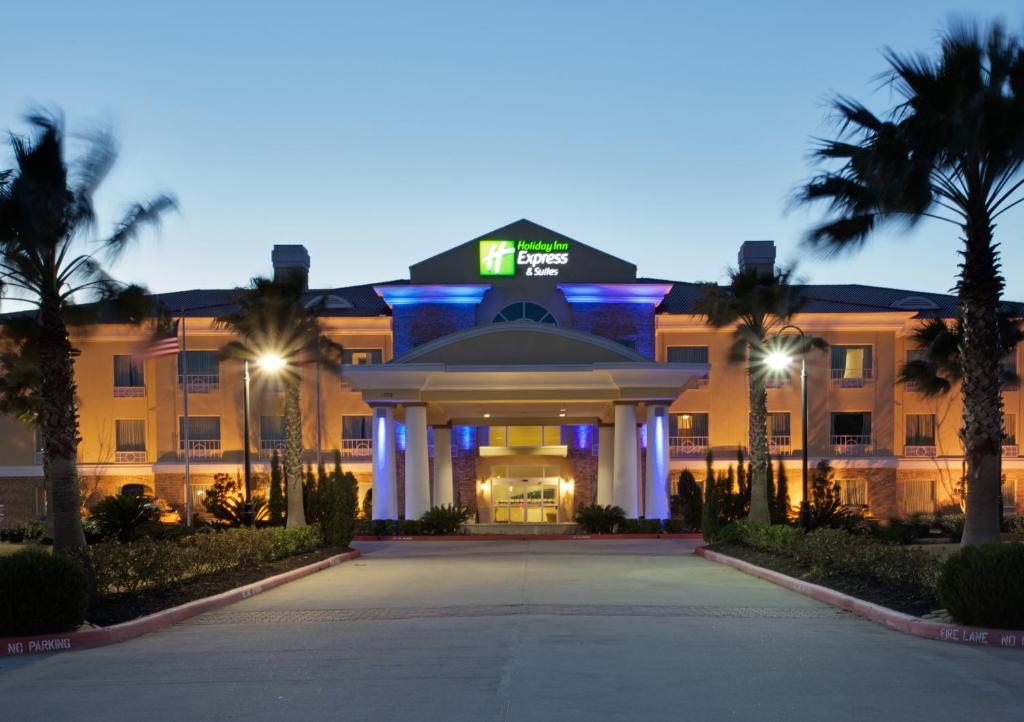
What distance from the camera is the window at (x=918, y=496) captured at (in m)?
49.3

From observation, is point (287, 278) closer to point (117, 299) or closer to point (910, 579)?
point (117, 299)

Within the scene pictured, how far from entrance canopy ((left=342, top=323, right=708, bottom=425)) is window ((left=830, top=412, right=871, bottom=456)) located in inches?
584

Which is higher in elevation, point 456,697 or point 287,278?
point 287,278

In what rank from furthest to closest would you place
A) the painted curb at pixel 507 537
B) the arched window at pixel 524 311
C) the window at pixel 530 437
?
the window at pixel 530 437 < the arched window at pixel 524 311 < the painted curb at pixel 507 537

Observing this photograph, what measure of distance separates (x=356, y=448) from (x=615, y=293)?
14187mm

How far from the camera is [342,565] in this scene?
25.8 m

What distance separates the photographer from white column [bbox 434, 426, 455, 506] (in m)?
43.8

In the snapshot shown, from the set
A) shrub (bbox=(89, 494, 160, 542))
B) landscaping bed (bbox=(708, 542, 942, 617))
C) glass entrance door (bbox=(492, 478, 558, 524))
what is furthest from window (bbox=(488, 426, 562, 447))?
landscaping bed (bbox=(708, 542, 942, 617))

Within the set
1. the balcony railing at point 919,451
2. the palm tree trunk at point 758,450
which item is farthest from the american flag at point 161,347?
the balcony railing at point 919,451

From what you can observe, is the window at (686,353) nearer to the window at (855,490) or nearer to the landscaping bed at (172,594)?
the window at (855,490)

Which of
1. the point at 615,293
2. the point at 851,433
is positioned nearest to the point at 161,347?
the point at 615,293

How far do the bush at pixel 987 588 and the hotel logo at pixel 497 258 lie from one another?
3547 centimetres

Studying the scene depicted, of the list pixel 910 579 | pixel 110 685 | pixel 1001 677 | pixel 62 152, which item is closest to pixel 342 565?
pixel 62 152

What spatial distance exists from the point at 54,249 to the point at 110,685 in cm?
1172
